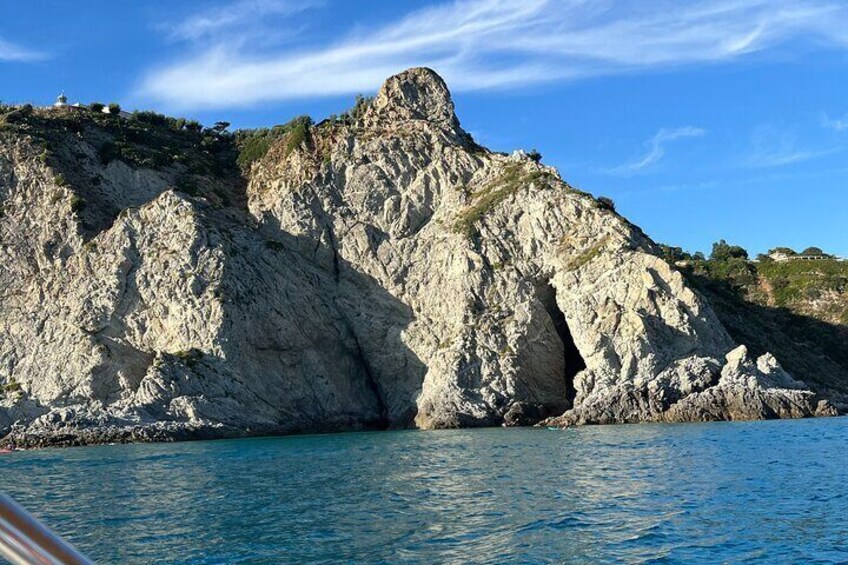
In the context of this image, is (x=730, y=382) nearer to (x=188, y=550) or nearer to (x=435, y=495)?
(x=435, y=495)

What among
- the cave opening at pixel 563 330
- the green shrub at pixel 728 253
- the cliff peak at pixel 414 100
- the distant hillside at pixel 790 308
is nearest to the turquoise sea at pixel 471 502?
the cave opening at pixel 563 330

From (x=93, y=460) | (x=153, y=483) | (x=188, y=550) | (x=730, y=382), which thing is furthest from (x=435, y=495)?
(x=730, y=382)

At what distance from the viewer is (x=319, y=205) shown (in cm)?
7969

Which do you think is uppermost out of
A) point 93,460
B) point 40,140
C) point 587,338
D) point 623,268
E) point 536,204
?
point 40,140

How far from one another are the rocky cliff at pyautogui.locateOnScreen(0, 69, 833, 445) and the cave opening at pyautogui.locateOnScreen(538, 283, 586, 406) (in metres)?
0.19

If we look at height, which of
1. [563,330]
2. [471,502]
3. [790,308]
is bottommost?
[471,502]

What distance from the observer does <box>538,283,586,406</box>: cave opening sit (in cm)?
7081

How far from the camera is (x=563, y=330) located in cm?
7162

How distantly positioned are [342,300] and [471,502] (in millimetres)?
50797

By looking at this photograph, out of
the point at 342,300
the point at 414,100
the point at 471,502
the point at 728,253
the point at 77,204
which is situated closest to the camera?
the point at 471,502

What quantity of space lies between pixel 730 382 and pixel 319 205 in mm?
41747

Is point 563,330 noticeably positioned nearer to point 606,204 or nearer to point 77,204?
point 606,204

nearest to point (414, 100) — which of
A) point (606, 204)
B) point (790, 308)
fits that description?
point (606, 204)

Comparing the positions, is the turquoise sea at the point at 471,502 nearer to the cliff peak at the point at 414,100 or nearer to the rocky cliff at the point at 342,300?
the rocky cliff at the point at 342,300
